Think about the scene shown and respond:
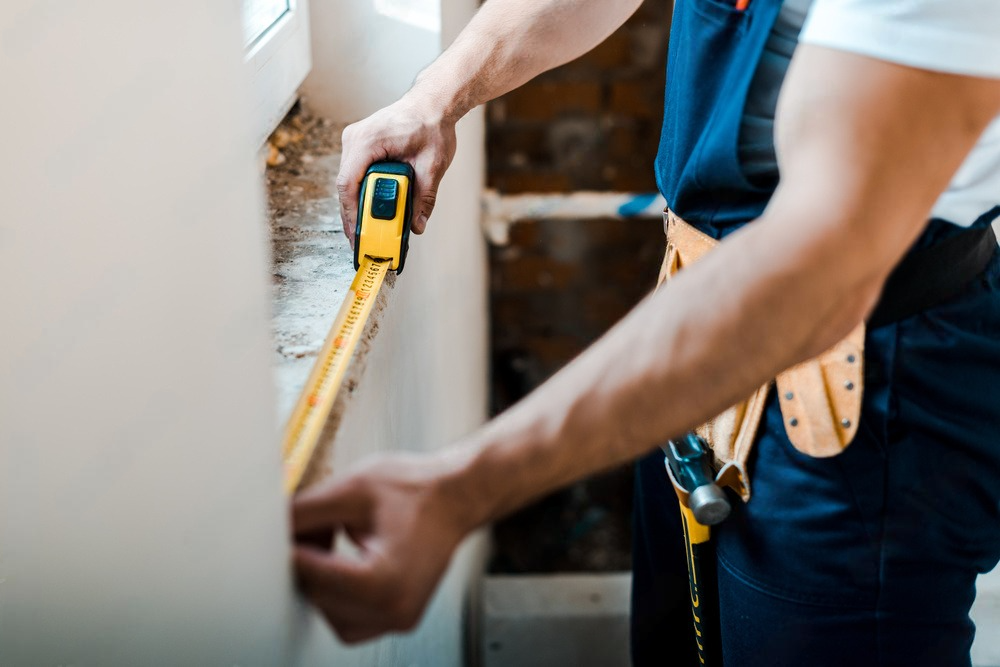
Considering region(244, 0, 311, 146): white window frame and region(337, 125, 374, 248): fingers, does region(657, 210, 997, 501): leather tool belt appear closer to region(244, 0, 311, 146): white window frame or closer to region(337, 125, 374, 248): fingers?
region(337, 125, 374, 248): fingers

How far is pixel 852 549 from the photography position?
2.83 feet

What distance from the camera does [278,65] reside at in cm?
117

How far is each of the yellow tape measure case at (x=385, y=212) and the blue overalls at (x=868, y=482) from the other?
269 millimetres

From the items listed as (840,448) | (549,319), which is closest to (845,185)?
(840,448)

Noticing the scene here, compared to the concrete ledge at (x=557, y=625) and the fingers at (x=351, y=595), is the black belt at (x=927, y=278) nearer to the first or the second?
the fingers at (x=351, y=595)

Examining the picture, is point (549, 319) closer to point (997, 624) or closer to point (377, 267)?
point (997, 624)

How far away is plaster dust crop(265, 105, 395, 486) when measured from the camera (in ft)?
2.51

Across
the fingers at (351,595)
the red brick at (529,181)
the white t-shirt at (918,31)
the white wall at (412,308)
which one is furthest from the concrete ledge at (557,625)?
the white t-shirt at (918,31)

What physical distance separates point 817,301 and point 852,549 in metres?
0.40

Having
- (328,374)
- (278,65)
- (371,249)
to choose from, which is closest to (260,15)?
(278,65)

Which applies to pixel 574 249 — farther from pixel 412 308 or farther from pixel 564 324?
pixel 412 308

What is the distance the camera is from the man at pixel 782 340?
1.79 feet

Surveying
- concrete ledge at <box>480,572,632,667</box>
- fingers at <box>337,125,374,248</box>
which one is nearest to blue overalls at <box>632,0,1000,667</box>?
fingers at <box>337,125,374,248</box>

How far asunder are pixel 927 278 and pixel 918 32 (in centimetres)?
33
